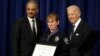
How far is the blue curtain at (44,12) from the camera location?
2600 mm

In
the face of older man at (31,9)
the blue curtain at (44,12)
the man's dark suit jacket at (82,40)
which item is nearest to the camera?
the man's dark suit jacket at (82,40)

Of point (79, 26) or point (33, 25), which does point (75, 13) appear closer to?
point (79, 26)

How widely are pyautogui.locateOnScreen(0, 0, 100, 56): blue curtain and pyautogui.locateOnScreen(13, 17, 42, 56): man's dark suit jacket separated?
0.47 m

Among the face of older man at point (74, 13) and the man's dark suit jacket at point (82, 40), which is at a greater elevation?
the face of older man at point (74, 13)

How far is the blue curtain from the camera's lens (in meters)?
2.60

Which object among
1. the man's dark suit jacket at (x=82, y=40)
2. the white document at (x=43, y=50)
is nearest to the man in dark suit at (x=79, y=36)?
the man's dark suit jacket at (x=82, y=40)

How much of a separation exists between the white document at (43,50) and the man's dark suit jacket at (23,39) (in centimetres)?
12

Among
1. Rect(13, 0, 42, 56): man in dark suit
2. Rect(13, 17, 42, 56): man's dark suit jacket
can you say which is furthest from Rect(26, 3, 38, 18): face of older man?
Rect(13, 17, 42, 56): man's dark suit jacket

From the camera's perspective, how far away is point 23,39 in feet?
7.35

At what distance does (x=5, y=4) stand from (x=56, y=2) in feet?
1.89

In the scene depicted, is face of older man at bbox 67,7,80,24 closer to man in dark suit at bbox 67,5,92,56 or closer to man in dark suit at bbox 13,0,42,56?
man in dark suit at bbox 67,5,92,56

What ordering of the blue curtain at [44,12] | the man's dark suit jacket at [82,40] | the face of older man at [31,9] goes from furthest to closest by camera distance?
the blue curtain at [44,12] < the face of older man at [31,9] < the man's dark suit jacket at [82,40]

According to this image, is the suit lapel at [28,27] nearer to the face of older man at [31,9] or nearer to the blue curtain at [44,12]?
the face of older man at [31,9]

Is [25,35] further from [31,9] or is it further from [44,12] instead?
[44,12]
